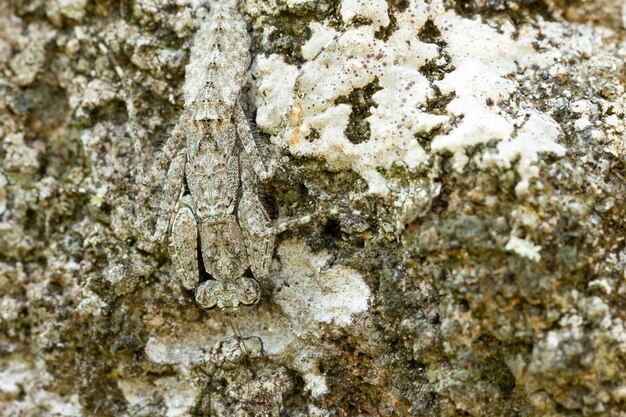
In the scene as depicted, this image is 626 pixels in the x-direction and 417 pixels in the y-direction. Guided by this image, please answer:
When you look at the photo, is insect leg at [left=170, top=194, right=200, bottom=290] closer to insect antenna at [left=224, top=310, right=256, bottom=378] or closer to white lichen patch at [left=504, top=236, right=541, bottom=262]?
insect antenna at [left=224, top=310, right=256, bottom=378]

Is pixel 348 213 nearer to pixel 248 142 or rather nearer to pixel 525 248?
pixel 248 142

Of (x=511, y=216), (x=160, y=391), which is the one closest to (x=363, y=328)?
(x=511, y=216)

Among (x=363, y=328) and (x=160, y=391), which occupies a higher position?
(x=363, y=328)

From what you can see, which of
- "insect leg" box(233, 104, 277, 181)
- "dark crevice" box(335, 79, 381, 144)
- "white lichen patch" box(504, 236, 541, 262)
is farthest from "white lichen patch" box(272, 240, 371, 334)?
"white lichen patch" box(504, 236, 541, 262)

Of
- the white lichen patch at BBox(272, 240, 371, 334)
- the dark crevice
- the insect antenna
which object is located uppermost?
the dark crevice

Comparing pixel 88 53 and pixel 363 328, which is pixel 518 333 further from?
pixel 88 53

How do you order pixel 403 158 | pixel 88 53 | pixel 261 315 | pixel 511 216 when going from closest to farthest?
pixel 511 216 < pixel 403 158 < pixel 261 315 < pixel 88 53
